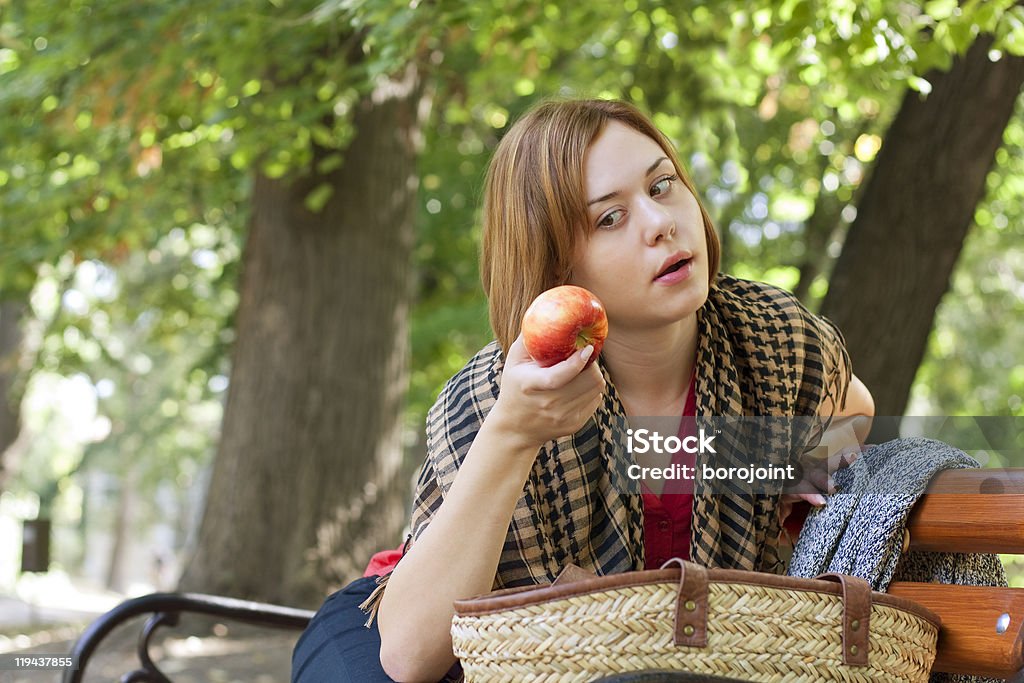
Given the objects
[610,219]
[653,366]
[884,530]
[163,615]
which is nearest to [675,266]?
[610,219]

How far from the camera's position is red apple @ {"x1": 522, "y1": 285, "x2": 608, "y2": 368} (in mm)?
1694

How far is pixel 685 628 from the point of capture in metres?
1.48

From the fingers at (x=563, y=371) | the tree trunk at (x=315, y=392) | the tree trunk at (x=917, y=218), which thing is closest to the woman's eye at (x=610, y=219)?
the fingers at (x=563, y=371)

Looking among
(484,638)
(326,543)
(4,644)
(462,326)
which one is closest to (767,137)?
(462,326)

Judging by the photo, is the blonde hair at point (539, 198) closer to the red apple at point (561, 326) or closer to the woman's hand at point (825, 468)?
the red apple at point (561, 326)

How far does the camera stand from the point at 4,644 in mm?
6254

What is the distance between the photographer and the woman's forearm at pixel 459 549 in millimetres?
1783

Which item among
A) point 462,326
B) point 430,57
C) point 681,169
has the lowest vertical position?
point 462,326

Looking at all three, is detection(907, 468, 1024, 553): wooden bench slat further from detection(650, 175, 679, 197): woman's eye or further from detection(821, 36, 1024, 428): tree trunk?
detection(821, 36, 1024, 428): tree trunk

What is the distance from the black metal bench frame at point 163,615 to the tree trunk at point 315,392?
10.1 ft

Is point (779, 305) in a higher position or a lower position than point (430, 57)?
lower

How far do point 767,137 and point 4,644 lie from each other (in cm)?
609

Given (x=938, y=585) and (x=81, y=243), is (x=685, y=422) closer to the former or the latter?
(x=938, y=585)

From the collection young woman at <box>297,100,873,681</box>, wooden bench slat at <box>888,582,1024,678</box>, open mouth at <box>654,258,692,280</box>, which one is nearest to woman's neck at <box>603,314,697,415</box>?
young woman at <box>297,100,873,681</box>
